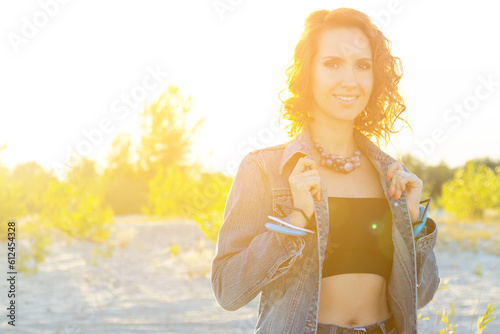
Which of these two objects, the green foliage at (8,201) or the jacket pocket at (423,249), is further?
the green foliage at (8,201)

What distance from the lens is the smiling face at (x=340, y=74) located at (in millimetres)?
2125

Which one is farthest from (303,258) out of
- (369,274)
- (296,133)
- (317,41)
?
(317,41)

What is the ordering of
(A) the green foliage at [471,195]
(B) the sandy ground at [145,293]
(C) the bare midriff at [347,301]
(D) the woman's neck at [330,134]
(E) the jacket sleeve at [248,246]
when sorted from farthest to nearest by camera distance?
(A) the green foliage at [471,195]
(B) the sandy ground at [145,293]
(D) the woman's neck at [330,134]
(C) the bare midriff at [347,301]
(E) the jacket sleeve at [248,246]

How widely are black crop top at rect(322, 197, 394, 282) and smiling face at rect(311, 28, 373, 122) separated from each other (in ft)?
1.32

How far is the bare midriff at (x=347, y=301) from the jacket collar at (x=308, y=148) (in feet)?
1.67

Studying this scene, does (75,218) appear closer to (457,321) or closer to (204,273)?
Result: (204,273)

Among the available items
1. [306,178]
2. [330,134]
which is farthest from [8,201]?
[306,178]

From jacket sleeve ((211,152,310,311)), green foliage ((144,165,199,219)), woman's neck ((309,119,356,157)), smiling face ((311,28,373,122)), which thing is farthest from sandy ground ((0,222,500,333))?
green foliage ((144,165,199,219))

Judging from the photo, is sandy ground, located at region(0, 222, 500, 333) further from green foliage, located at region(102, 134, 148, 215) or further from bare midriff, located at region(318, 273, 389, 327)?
green foliage, located at region(102, 134, 148, 215)

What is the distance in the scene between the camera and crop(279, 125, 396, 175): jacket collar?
206 centimetres

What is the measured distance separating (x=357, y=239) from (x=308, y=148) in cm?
43

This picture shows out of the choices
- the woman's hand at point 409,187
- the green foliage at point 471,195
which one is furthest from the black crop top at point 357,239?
the green foliage at point 471,195

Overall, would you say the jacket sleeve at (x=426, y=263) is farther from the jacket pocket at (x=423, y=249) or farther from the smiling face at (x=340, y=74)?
the smiling face at (x=340, y=74)

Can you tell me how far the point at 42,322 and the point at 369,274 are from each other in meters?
4.72
